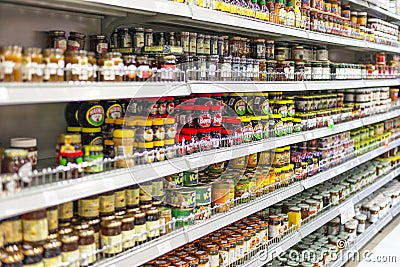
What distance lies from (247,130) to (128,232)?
101cm

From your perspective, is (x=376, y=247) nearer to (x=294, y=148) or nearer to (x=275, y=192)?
(x=294, y=148)

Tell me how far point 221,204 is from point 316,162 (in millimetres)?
1237

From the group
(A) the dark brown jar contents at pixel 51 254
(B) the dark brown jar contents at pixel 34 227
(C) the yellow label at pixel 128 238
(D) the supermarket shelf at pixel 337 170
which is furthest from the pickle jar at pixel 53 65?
(D) the supermarket shelf at pixel 337 170

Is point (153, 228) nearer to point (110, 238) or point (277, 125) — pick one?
point (110, 238)

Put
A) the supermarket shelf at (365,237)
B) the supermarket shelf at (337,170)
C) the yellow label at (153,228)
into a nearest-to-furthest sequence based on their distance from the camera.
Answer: the yellow label at (153,228)
the supermarket shelf at (337,170)
the supermarket shelf at (365,237)

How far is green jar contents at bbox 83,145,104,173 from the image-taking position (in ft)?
5.60

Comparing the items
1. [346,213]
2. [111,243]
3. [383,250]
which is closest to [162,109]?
[111,243]

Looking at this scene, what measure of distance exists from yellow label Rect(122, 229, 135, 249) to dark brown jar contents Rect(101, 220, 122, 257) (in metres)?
0.04

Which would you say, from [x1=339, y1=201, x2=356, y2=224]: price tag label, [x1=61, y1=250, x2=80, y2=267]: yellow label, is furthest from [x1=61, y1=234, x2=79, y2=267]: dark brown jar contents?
[x1=339, y1=201, x2=356, y2=224]: price tag label

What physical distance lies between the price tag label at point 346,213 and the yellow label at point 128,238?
2.36 m

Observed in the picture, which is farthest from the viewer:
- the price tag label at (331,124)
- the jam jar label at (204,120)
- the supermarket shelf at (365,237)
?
the supermarket shelf at (365,237)

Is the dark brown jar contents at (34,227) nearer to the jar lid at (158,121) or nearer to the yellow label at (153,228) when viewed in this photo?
the yellow label at (153,228)

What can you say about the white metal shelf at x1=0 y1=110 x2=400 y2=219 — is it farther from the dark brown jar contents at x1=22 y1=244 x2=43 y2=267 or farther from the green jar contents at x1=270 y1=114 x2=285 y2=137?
the dark brown jar contents at x1=22 y1=244 x2=43 y2=267

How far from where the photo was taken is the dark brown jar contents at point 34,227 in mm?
1573
